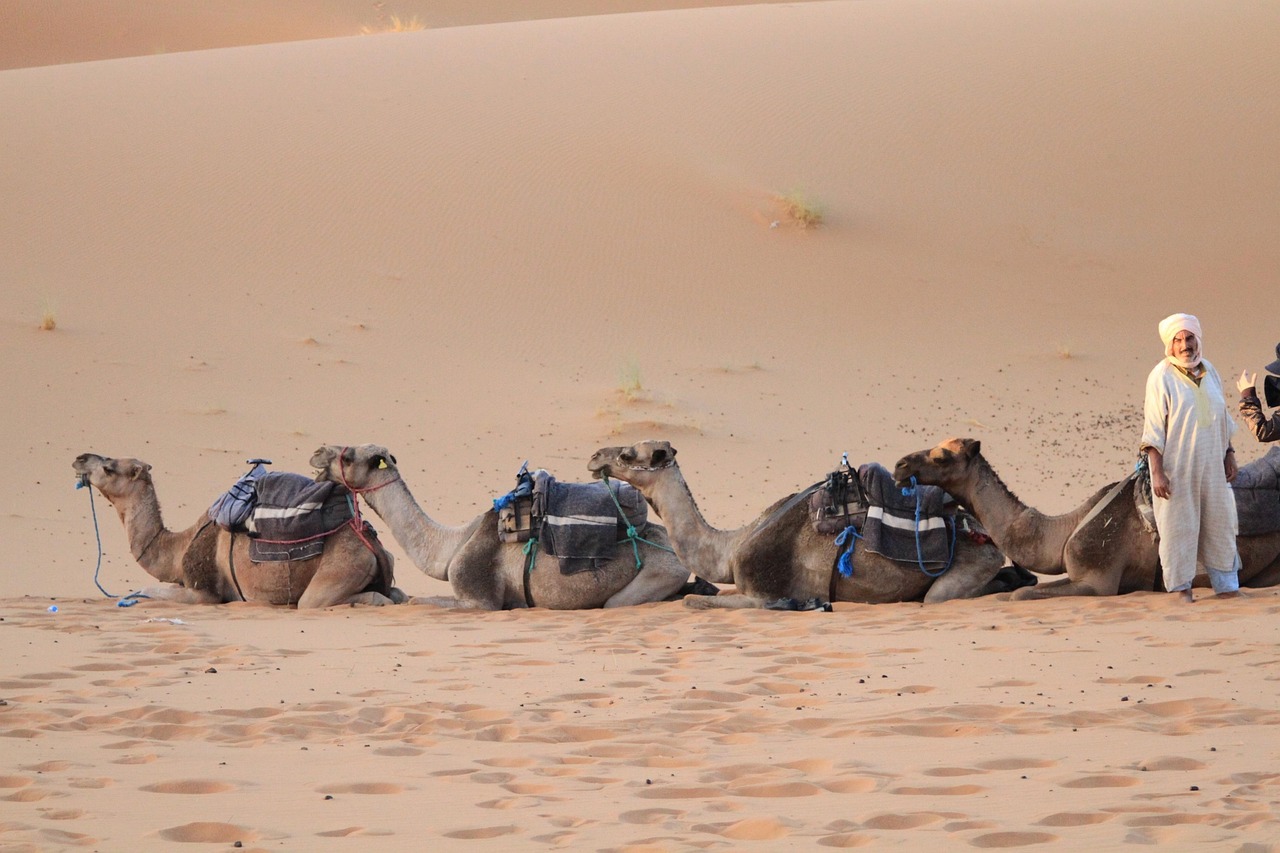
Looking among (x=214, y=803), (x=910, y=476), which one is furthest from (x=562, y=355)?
(x=214, y=803)

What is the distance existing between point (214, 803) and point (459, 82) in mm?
26898

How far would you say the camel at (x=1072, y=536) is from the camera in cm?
969

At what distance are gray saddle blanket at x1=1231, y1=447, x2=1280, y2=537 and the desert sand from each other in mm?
776

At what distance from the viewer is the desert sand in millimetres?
5457

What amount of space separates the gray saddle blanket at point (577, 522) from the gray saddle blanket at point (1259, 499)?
3856mm

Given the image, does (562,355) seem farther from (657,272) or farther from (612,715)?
(612,715)

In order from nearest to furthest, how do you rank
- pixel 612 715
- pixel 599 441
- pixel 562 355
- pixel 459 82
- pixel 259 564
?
pixel 612 715 < pixel 259 564 < pixel 599 441 < pixel 562 355 < pixel 459 82

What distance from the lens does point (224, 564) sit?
11039 mm

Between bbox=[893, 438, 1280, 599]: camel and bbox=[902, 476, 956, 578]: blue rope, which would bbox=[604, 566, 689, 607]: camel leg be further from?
bbox=[893, 438, 1280, 599]: camel

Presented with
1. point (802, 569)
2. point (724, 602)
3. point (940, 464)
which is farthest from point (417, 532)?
point (940, 464)

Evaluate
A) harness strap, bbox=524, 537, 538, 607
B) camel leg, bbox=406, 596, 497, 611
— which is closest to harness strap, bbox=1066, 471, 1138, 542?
harness strap, bbox=524, 537, 538, 607

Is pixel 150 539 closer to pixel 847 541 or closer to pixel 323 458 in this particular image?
pixel 323 458

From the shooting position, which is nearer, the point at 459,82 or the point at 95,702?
the point at 95,702

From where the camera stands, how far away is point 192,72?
31703mm
